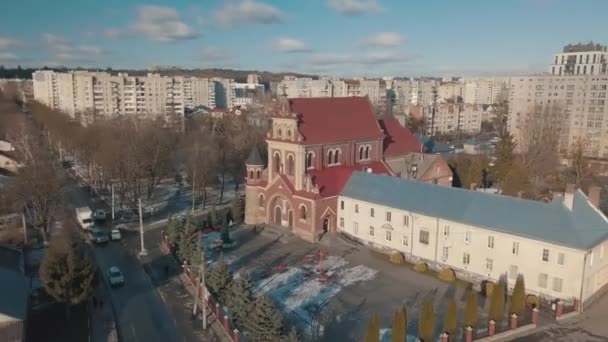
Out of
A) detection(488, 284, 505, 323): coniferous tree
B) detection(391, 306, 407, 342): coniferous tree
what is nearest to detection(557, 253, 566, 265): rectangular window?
detection(488, 284, 505, 323): coniferous tree

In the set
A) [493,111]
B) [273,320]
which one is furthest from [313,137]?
[493,111]

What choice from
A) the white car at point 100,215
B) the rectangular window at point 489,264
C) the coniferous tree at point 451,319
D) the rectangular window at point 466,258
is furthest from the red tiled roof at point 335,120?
the white car at point 100,215

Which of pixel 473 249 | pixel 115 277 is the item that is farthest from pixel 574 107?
pixel 115 277

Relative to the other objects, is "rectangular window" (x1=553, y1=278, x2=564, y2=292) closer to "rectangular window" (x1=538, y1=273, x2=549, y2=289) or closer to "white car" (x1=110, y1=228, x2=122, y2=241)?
"rectangular window" (x1=538, y1=273, x2=549, y2=289)

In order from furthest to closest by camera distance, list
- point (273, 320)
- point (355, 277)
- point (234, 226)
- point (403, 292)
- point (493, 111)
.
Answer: point (493, 111) → point (234, 226) → point (355, 277) → point (403, 292) → point (273, 320)

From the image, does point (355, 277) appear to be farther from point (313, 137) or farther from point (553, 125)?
point (553, 125)
